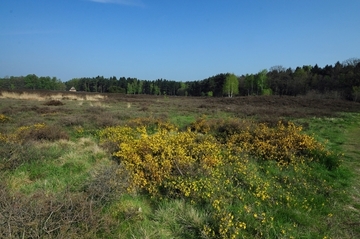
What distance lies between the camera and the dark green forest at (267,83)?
5338 centimetres

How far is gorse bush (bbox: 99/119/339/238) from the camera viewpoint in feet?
12.7

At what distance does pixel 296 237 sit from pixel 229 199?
128cm

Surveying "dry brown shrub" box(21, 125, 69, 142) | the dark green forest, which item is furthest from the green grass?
the dark green forest

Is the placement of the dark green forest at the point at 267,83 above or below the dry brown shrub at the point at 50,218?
above

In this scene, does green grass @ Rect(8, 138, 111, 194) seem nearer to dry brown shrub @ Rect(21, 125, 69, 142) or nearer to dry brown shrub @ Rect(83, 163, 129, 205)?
dry brown shrub @ Rect(83, 163, 129, 205)

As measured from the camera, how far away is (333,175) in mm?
6117

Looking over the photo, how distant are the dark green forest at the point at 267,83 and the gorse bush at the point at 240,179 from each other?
47591 mm

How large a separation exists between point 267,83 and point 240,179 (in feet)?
245

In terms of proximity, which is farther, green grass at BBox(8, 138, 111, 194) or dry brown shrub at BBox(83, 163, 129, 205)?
green grass at BBox(8, 138, 111, 194)

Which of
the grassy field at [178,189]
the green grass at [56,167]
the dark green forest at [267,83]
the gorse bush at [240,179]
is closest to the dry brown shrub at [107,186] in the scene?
the grassy field at [178,189]

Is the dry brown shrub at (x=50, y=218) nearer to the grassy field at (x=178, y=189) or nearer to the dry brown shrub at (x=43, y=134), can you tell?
the grassy field at (x=178, y=189)

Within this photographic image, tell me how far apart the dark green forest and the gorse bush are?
47591mm

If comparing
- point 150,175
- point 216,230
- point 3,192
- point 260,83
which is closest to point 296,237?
point 216,230

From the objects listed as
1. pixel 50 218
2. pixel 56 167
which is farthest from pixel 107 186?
pixel 56 167
